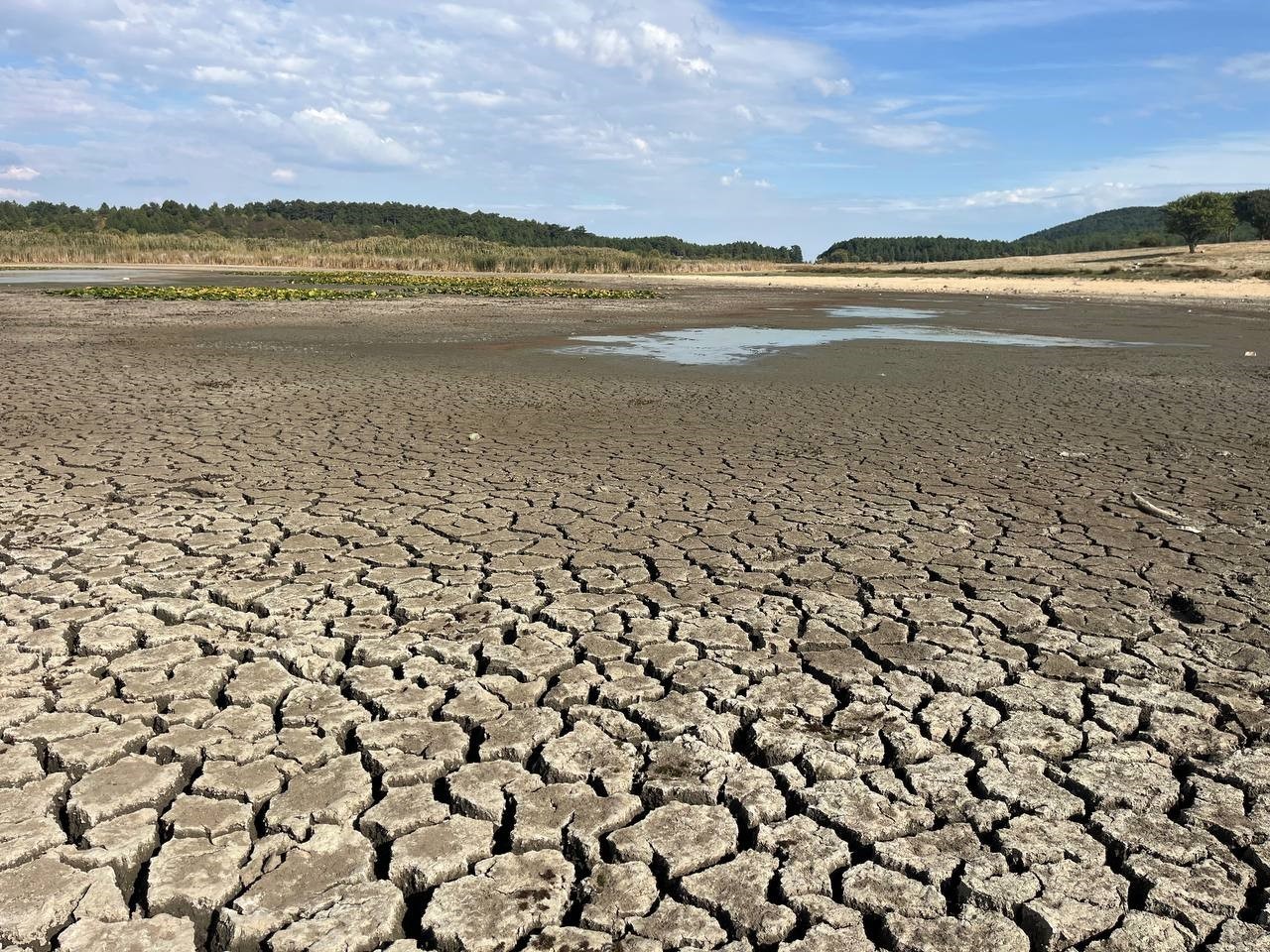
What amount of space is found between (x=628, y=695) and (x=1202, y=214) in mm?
78756

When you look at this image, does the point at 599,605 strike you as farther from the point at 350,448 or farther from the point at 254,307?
the point at 254,307

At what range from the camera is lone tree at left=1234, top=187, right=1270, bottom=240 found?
74.9 meters

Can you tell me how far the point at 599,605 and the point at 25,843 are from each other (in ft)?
8.24

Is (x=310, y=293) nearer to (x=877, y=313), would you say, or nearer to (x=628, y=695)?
(x=877, y=313)

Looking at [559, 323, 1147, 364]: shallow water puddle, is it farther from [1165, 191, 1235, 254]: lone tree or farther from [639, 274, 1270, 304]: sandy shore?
[1165, 191, 1235, 254]: lone tree

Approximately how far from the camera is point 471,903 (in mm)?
2572

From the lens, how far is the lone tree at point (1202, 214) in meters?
68.7

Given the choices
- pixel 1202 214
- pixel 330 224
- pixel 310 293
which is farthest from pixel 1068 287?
pixel 330 224

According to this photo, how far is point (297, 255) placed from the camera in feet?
205

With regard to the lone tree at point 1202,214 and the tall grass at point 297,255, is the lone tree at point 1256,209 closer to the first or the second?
the lone tree at point 1202,214

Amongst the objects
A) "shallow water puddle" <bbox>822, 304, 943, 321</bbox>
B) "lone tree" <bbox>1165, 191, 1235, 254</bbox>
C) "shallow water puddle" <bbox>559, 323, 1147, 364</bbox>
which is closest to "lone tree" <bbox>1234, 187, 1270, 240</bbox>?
"lone tree" <bbox>1165, 191, 1235, 254</bbox>

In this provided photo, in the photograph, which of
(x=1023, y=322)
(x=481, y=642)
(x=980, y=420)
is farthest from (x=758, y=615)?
(x=1023, y=322)

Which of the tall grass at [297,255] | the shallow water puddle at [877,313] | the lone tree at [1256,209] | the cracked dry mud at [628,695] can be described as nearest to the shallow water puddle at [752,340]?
the shallow water puddle at [877,313]

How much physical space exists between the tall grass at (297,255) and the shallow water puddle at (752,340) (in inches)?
1661
